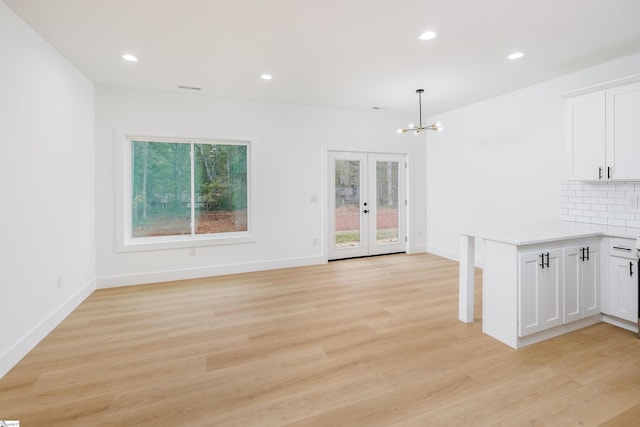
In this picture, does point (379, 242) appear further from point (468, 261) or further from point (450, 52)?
point (450, 52)

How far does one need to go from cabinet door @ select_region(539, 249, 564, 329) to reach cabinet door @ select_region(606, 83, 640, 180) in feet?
4.08

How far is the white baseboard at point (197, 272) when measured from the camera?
171 inches

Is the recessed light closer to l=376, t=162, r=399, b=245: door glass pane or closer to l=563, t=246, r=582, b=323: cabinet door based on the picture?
l=563, t=246, r=582, b=323: cabinet door

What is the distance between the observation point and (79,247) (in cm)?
374

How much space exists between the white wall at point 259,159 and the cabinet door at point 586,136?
9.85ft

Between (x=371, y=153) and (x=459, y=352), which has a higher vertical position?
(x=371, y=153)

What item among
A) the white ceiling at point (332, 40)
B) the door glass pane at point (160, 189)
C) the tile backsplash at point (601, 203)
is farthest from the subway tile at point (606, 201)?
the door glass pane at point (160, 189)

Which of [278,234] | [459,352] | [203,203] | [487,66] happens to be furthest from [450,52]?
[203,203]

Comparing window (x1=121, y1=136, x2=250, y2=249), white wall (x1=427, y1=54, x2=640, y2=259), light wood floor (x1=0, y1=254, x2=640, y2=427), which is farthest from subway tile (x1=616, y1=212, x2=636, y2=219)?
window (x1=121, y1=136, x2=250, y2=249)

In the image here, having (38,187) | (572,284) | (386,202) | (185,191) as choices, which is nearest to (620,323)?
(572,284)

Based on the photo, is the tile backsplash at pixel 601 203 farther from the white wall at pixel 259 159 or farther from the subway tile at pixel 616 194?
the white wall at pixel 259 159

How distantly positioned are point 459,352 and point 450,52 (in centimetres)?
308

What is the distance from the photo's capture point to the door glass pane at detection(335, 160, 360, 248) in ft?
19.2

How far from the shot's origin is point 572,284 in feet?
9.41
